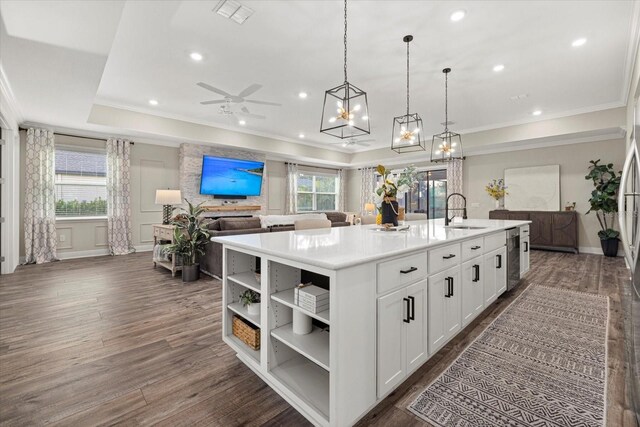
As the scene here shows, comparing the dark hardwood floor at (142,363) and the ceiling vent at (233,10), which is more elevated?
the ceiling vent at (233,10)

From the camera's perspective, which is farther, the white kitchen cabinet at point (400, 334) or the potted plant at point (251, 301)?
the potted plant at point (251, 301)

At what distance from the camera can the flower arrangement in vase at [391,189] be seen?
2602 millimetres

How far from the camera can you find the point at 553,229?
244 inches

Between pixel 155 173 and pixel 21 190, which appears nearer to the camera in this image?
pixel 21 190

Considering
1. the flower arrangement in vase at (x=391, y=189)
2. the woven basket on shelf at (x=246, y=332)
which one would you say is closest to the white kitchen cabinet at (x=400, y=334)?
the woven basket on shelf at (x=246, y=332)

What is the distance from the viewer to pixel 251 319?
6.04ft

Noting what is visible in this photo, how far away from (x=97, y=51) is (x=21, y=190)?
427cm

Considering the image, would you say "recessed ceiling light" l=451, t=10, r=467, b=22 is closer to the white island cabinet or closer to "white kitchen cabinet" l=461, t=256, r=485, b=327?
the white island cabinet

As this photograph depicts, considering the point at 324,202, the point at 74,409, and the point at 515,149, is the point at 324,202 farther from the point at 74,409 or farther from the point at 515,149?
the point at 74,409

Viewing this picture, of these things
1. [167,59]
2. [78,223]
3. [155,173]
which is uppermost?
[167,59]

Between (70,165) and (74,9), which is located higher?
(74,9)

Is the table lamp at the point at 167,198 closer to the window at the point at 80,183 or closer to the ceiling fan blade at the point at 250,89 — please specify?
the window at the point at 80,183

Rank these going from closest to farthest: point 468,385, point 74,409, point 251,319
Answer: point 74,409 < point 468,385 < point 251,319

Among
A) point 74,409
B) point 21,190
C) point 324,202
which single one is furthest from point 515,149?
point 21,190
